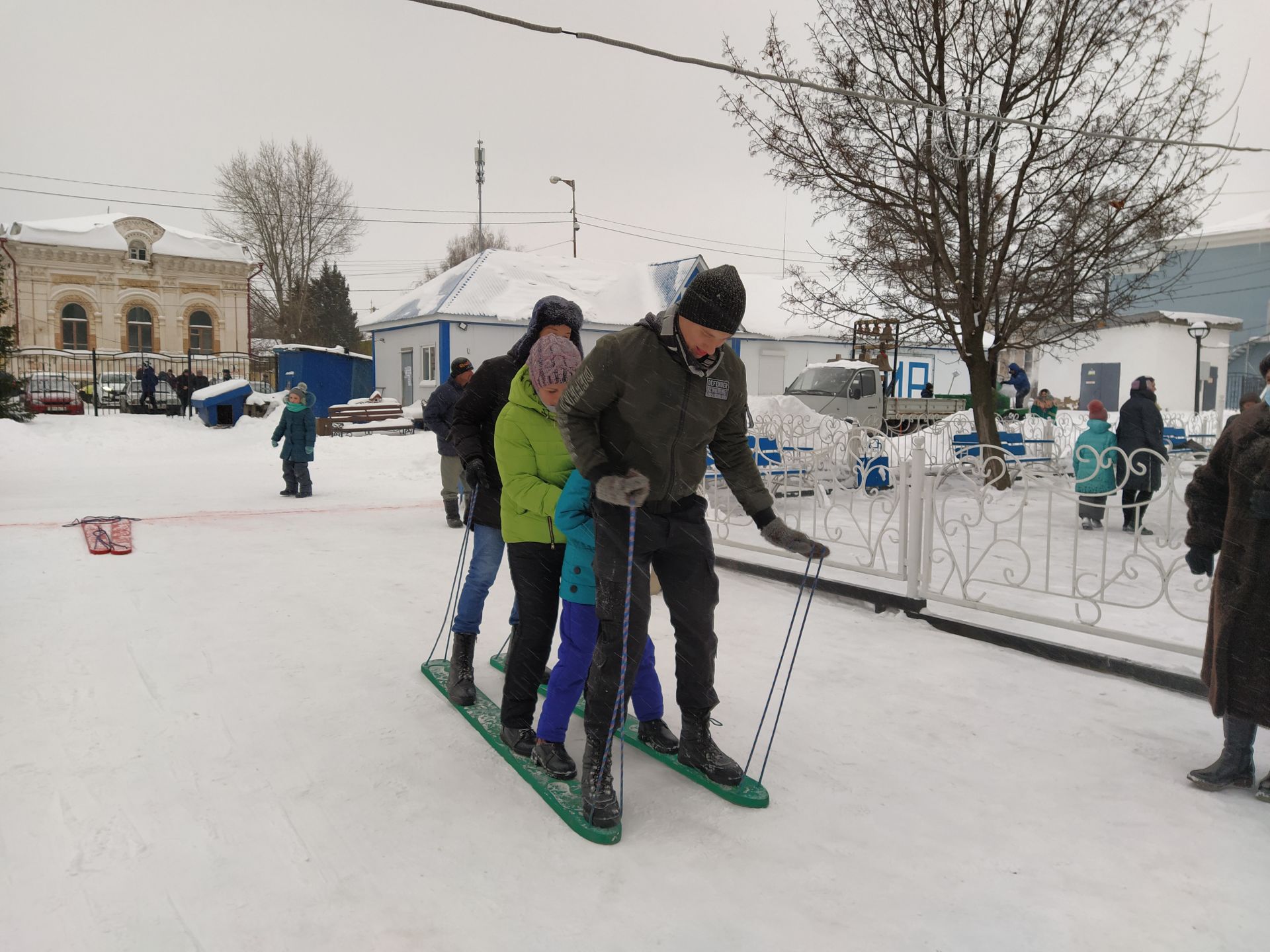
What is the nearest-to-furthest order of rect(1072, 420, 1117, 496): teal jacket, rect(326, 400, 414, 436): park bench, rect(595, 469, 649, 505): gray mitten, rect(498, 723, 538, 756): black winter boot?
rect(595, 469, 649, 505): gray mitten, rect(498, 723, 538, 756): black winter boot, rect(1072, 420, 1117, 496): teal jacket, rect(326, 400, 414, 436): park bench

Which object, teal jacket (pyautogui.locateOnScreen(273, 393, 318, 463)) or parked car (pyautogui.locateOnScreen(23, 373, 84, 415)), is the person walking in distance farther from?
parked car (pyautogui.locateOnScreen(23, 373, 84, 415))

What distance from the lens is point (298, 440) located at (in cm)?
1088

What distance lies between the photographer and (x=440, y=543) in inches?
311

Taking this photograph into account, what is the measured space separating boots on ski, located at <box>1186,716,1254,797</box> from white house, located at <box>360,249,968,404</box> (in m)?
19.8

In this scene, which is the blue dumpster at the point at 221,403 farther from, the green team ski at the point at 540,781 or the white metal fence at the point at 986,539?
the green team ski at the point at 540,781

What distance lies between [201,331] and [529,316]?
2282cm

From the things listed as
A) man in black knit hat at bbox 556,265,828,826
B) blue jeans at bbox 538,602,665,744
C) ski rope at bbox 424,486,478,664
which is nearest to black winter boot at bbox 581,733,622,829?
man in black knit hat at bbox 556,265,828,826

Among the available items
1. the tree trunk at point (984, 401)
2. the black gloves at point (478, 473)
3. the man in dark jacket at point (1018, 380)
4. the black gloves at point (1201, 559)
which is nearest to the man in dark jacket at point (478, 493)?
the black gloves at point (478, 473)

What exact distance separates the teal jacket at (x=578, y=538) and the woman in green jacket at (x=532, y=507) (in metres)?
0.09

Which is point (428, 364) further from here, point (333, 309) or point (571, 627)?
point (333, 309)

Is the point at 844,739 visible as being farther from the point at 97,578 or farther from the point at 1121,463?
the point at 1121,463

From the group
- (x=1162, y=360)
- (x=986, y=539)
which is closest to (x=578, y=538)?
(x=986, y=539)

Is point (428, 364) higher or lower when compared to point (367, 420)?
higher

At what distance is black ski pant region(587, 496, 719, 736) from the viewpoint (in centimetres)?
282
